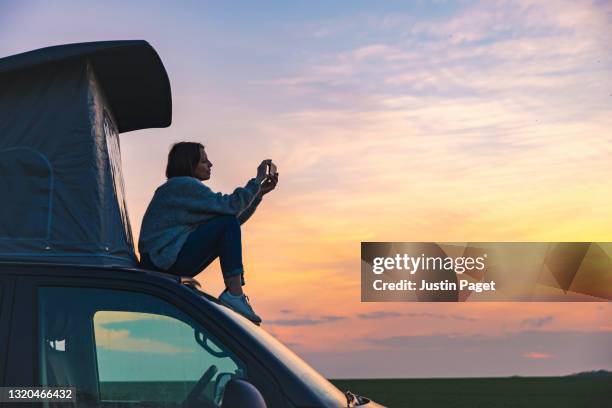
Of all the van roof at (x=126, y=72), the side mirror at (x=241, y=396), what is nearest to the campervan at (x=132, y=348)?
the side mirror at (x=241, y=396)

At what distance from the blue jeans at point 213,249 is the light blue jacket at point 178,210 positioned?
0.15ft

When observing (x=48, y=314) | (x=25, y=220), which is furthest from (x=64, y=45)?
(x=48, y=314)

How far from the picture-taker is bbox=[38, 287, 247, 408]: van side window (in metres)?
4.05

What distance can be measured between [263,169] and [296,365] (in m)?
2.48

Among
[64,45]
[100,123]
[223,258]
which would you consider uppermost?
[64,45]

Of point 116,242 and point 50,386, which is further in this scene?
point 116,242

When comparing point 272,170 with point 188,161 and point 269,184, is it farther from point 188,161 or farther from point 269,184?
point 188,161

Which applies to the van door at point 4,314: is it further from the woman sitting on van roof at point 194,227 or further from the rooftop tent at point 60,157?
the woman sitting on van roof at point 194,227

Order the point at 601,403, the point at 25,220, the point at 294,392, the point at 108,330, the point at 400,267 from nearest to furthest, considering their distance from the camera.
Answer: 1. the point at 294,392
2. the point at 108,330
3. the point at 25,220
4. the point at 400,267
5. the point at 601,403

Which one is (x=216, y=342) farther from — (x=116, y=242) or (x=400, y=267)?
(x=400, y=267)

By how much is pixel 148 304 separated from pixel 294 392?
70 centimetres

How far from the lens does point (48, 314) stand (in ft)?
13.9

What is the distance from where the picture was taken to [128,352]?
4.17 m

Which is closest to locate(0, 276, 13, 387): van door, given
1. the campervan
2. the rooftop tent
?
the campervan
